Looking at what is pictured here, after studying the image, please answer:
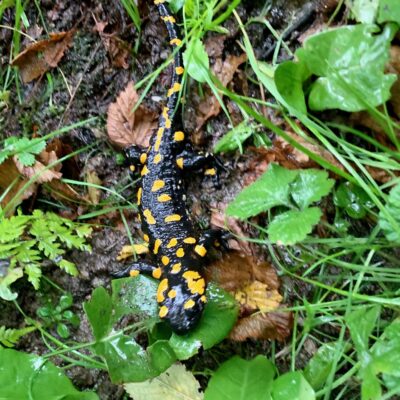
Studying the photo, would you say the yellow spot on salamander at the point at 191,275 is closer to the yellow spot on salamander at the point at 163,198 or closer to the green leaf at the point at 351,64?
the yellow spot on salamander at the point at 163,198

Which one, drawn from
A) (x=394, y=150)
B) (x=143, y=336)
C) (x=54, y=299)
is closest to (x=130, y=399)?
(x=143, y=336)

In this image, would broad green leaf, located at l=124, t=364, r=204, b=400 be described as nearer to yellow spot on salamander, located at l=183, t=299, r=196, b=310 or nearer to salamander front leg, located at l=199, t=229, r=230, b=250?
yellow spot on salamander, located at l=183, t=299, r=196, b=310

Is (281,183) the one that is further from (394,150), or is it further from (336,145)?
(394,150)

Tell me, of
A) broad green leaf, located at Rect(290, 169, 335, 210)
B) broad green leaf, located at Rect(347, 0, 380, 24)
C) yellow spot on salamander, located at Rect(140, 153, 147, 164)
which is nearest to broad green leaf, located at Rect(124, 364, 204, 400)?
broad green leaf, located at Rect(290, 169, 335, 210)

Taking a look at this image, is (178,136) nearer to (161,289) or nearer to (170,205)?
(170,205)

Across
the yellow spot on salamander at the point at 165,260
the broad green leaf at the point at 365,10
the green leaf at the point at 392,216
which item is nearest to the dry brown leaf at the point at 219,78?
the broad green leaf at the point at 365,10

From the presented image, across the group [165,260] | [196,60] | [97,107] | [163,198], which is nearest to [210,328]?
[165,260]
